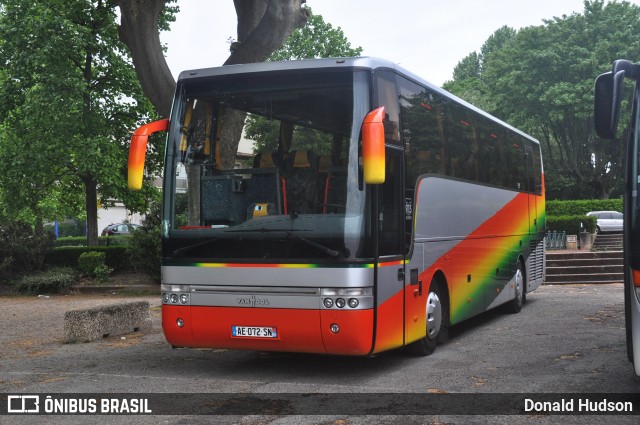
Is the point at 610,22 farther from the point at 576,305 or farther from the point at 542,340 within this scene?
the point at 542,340

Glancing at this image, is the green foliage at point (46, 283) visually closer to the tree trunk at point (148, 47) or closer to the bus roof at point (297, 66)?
the tree trunk at point (148, 47)

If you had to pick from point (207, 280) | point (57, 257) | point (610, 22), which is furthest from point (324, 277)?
point (610, 22)

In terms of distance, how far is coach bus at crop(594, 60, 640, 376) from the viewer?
6934 millimetres

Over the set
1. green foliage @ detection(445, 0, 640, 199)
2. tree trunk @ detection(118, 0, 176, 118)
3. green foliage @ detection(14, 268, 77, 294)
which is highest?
green foliage @ detection(445, 0, 640, 199)

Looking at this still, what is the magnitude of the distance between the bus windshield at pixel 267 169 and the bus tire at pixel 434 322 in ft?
7.59

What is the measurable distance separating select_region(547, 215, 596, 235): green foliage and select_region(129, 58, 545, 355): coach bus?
23.6 metres

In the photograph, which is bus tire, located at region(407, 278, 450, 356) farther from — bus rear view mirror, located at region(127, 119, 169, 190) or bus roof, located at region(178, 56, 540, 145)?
bus rear view mirror, located at region(127, 119, 169, 190)

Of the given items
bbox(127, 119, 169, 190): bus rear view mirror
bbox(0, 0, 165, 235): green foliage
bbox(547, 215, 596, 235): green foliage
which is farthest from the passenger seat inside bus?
bbox(547, 215, 596, 235): green foliage

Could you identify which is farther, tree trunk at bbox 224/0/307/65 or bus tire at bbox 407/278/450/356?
→ tree trunk at bbox 224/0/307/65

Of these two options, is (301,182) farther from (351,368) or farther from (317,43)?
(317,43)

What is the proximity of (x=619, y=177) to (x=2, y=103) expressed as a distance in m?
39.1

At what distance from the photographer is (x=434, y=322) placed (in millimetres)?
10891

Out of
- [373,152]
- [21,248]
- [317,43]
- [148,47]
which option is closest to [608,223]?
[317,43]

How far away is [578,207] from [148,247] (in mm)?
27260
